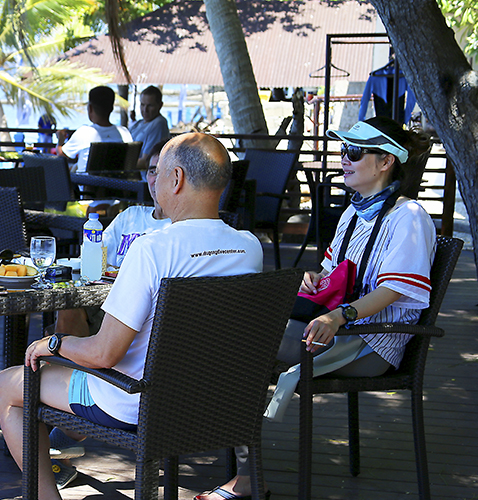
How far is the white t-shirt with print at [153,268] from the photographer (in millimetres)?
1927

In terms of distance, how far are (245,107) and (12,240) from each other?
5.81 metres

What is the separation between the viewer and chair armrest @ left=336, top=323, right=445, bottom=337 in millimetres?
2416

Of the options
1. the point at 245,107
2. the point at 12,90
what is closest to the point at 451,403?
the point at 245,107

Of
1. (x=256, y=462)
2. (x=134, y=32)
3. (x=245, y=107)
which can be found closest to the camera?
Answer: (x=256, y=462)

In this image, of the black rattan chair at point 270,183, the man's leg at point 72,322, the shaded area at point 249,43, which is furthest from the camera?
the shaded area at point 249,43

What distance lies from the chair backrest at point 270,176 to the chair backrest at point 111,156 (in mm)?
1200

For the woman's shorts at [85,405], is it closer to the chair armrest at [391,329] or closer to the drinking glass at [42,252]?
the drinking glass at [42,252]

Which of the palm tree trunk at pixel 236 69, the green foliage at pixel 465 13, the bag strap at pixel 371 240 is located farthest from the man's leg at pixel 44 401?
the green foliage at pixel 465 13

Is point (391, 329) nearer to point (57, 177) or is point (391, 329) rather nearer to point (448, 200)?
point (57, 177)

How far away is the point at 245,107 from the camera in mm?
8867

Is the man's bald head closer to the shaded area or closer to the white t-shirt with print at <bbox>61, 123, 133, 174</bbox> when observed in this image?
the white t-shirt with print at <bbox>61, 123, 133, 174</bbox>

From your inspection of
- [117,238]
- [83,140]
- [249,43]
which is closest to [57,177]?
[83,140]

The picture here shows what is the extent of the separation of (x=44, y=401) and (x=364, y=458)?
1.46 meters

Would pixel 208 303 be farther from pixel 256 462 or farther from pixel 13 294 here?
pixel 13 294
